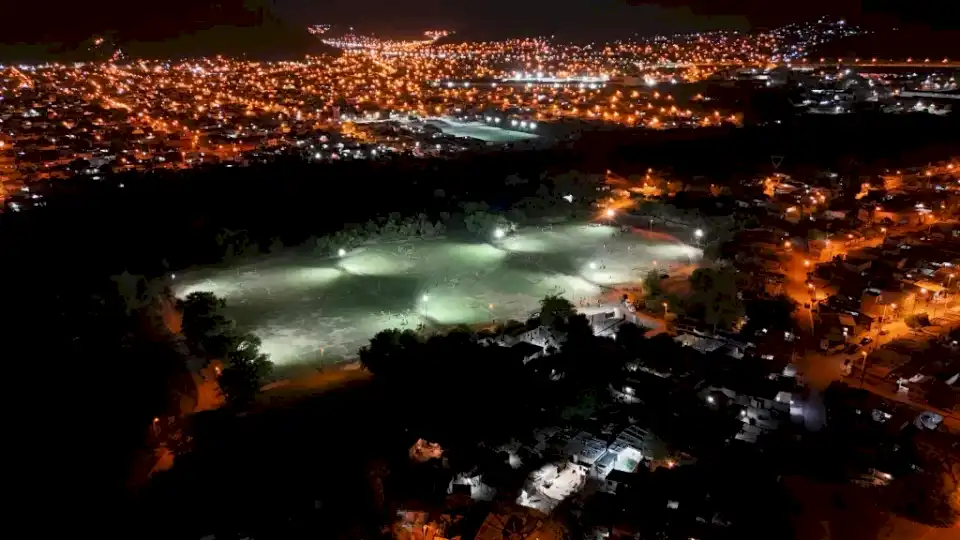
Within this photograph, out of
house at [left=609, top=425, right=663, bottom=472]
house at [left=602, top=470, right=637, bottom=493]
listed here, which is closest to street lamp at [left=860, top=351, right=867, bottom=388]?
house at [left=609, top=425, right=663, bottom=472]

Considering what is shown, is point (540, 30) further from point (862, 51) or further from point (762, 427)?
point (762, 427)

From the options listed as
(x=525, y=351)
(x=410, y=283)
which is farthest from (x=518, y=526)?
(x=410, y=283)

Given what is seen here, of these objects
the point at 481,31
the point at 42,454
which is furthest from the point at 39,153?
the point at 481,31

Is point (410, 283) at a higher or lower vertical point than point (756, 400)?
lower

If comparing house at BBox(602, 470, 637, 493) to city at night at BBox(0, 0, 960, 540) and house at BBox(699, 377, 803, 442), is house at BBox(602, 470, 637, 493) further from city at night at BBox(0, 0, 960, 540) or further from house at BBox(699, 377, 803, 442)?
Answer: house at BBox(699, 377, 803, 442)

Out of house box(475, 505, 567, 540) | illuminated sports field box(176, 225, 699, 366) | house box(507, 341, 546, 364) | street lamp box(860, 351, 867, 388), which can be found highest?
street lamp box(860, 351, 867, 388)

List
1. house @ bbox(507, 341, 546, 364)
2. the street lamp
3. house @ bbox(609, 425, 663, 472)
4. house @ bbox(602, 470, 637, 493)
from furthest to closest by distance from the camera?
house @ bbox(507, 341, 546, 364) < the street lamp < house @ bbox(609, 425, 663, 472) < house @ bbox(602, 470, 637, 493)

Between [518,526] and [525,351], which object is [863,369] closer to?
[525,351]
